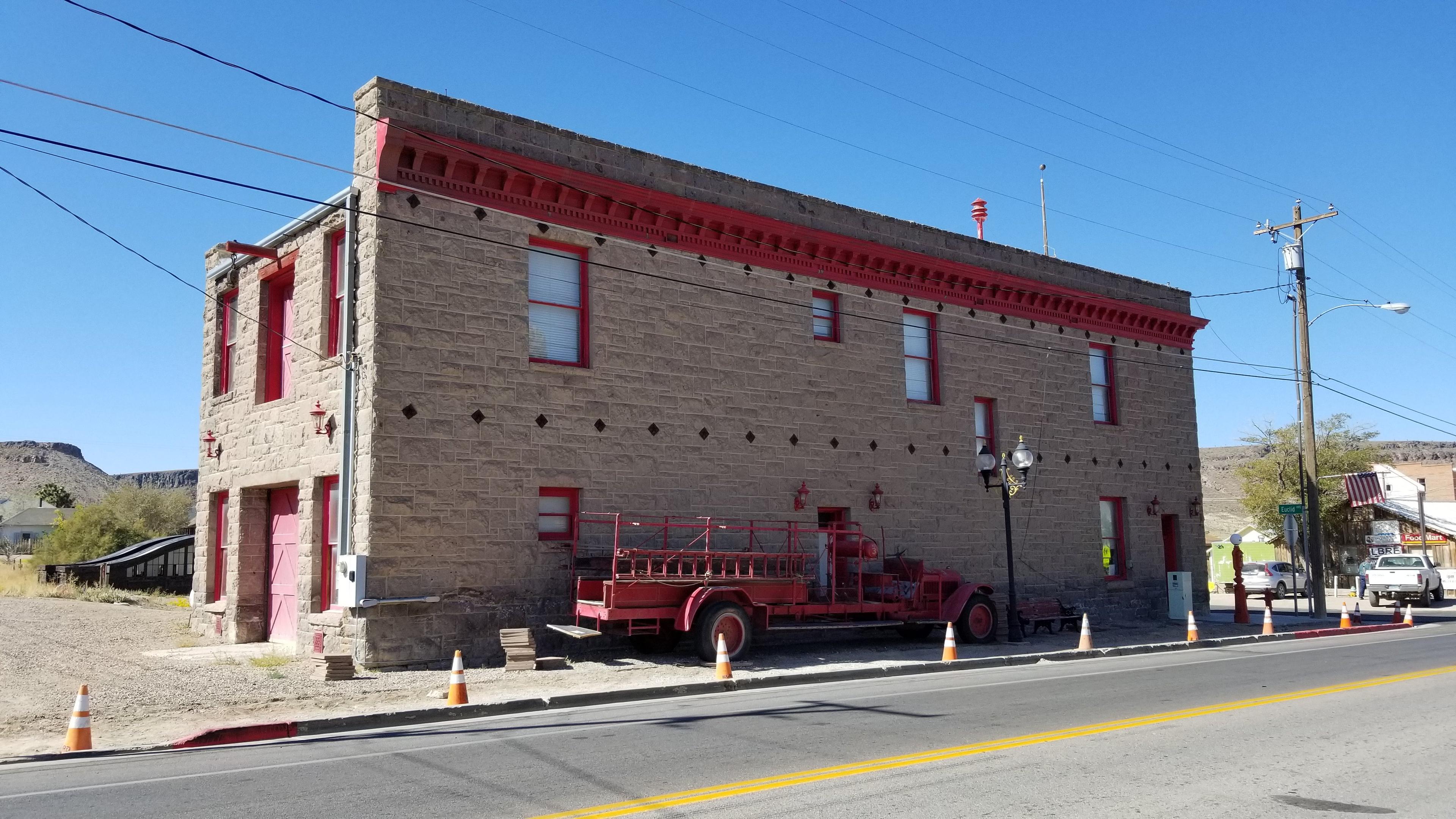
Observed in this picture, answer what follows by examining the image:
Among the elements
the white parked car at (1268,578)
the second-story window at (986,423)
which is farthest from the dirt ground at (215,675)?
the white parked car at (1268,578)

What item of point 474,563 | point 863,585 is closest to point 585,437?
point 474,563

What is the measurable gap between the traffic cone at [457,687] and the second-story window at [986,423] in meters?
14.9

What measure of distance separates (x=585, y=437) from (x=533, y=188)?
4.14 metres

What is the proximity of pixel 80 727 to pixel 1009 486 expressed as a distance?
688 inches

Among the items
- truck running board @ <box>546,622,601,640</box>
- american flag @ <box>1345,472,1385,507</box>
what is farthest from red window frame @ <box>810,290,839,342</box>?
american flag @ <box>1345,472,1385,507</box>

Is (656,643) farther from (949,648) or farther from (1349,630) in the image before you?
(1349,630)

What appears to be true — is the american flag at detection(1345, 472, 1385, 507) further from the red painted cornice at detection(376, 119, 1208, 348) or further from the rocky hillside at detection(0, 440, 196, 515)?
the rocky hillside at detection(0, 440, 196, 515)

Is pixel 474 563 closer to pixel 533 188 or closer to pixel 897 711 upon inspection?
pixel 533 188

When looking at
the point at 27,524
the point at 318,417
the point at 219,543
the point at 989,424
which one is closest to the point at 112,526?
the point at 219,543

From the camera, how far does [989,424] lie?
24.5m

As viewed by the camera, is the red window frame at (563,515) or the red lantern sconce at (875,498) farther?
the red lantern sconce at (875,498)

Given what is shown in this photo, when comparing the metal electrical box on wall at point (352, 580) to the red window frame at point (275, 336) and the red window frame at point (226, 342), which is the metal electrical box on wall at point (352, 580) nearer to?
the red window frame at point (275, 336)

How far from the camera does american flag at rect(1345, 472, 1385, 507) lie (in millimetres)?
41719

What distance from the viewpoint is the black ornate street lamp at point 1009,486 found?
67.1ft
